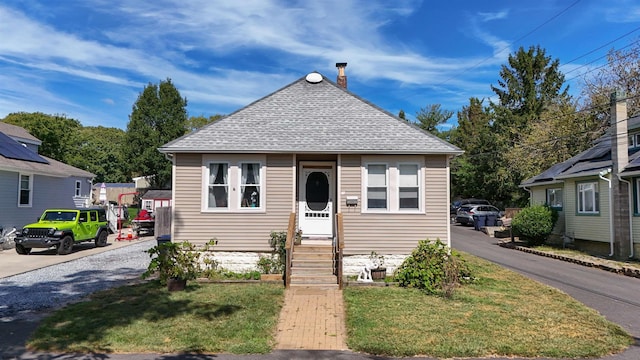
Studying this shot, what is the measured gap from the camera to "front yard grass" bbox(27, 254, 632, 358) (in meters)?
6.09

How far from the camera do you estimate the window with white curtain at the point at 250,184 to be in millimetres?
11797

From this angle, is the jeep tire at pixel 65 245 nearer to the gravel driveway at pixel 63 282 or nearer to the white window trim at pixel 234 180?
the gravel driveway at pixel 63 282

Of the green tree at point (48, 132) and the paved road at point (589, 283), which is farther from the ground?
the green tree at point (48, 132)

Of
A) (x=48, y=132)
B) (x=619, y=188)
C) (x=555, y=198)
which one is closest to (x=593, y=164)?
(x=619, y=188)

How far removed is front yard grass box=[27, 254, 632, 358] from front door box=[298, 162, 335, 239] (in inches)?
116

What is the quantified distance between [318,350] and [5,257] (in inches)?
566

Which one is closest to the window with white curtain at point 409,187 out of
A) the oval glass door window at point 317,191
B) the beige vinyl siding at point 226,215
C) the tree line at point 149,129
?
the oval glass door window at point 317,191

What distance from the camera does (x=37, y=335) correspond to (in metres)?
6.46

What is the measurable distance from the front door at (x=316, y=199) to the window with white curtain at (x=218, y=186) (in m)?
2.22

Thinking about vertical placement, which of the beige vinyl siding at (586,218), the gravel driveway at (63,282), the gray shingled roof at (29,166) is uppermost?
the gray shingled roof at (29,166)

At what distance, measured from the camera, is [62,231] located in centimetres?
1560

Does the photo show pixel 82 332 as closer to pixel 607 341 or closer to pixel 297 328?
pixel 297 328

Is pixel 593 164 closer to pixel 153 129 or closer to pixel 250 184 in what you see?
pixel 250 184

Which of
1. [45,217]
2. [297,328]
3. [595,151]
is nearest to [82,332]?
[297,328]
